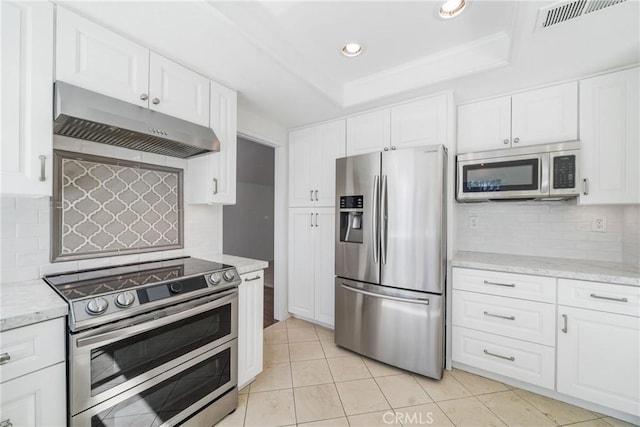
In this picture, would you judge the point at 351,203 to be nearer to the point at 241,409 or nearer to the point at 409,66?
the point at 409,66

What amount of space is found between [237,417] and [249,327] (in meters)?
0.52

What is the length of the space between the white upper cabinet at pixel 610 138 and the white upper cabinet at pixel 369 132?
1.43 metres

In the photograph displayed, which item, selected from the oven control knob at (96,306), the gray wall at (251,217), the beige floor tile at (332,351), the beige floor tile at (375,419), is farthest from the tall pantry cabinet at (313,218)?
the gray wall at (251,217)

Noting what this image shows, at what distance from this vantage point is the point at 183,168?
6.97 feet

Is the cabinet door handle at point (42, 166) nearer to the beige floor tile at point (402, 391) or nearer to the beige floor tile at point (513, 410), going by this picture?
the beige floor tile at point (402, 391)

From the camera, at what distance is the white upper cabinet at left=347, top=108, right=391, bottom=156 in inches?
98.2

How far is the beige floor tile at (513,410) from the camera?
1.64 m

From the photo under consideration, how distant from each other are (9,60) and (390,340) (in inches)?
109

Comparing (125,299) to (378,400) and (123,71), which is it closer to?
(123,71)

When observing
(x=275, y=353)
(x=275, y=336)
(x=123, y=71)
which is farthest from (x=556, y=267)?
(x=123, y=71)

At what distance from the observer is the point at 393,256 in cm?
214

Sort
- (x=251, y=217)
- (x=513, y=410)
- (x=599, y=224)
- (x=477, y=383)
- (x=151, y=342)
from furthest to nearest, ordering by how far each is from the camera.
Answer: (x=251, y=217) < (x=599, y=224) < (x=477, y=383) < (x=513, y=410) < (x=151, y=342)

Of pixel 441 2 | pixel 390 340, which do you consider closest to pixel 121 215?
pixel 390 340

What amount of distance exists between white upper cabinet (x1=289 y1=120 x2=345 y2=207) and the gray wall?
7.98 ft
